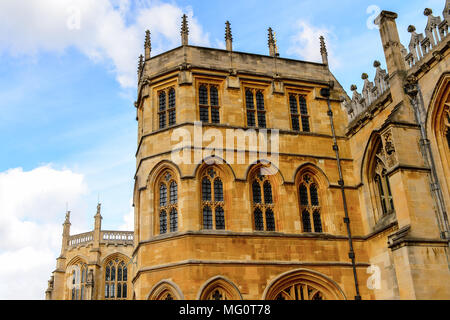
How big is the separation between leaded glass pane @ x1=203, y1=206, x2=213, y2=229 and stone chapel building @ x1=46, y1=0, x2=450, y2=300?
41 millimetres

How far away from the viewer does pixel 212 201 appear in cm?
1808

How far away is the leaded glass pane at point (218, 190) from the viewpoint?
18.3m

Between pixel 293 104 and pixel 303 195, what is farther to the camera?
pixel 293 104

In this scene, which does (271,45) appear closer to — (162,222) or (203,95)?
(203,95)

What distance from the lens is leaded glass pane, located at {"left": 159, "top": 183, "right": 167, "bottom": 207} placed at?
60.6 ft

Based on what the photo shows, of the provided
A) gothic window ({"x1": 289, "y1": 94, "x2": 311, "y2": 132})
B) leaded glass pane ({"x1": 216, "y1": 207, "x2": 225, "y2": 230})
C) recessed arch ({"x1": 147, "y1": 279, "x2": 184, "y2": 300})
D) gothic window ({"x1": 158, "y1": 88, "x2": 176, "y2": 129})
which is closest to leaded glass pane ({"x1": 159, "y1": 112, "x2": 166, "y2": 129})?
gothic window ({"x1": 158, "y1": 88, "x2": 176, "y2": 129})

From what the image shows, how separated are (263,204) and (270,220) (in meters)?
0.70

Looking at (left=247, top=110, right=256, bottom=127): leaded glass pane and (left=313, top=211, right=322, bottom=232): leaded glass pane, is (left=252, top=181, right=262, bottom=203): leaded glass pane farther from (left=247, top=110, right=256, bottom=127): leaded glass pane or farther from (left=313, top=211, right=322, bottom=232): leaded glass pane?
(left=247, top=110, right=256, bottom=127): leaded glass pane

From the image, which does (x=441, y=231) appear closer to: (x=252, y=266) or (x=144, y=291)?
(x=252, y=266)

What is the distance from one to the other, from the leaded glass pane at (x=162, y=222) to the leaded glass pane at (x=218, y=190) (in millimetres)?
2111

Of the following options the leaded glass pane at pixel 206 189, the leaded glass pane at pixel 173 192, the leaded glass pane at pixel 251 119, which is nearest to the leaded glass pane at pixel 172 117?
the leaded glass pane at pixel 173 192

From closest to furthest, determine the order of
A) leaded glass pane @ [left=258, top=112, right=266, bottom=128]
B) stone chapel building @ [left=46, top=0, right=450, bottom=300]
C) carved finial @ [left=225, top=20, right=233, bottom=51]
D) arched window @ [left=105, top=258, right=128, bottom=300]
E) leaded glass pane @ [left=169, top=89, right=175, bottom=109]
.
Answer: stone chapel building @ [left=46, top=0, right=450, bottom=300] < leaded glass pane @ [left=169, top=89, right=175, bottom=109] < leaded glass pane @ [left=258, top=112, right=266, bottom=128] < carved finial @ [left=225, top=20, right=233, bottom=51] < arched window @ [left=105, top=258, right=128, bottom=300]

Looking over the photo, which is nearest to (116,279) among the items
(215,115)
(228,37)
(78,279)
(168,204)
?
(78,279)
